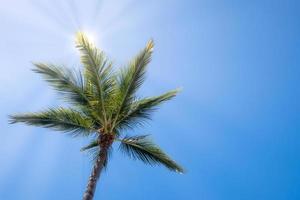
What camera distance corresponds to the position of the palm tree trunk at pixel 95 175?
12809 mm

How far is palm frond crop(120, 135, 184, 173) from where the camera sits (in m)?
14.6

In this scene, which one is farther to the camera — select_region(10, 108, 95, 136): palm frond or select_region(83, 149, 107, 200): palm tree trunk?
select_region(10, 108, 95, 136): palm frond

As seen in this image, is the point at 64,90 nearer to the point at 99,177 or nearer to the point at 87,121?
the point at 87,121

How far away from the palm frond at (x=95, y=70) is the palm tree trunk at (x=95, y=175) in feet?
4.55

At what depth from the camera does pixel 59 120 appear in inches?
562

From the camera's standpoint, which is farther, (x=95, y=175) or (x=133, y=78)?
(x=133, y=78)

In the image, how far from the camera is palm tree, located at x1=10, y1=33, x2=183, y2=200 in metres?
14.5

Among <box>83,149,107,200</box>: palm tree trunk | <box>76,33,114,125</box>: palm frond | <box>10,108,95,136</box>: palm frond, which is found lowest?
<box>83,149,107,200</box>: palm tree trunk

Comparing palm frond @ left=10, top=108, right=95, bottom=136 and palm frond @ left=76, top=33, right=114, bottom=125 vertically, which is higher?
palm frond @ left=76, top=33, right=114, bottom=125

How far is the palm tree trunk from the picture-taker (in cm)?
1281

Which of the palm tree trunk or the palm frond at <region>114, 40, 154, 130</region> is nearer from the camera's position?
the palm tree trunk

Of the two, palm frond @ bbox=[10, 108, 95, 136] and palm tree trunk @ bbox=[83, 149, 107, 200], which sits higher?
palm frond @ bbox=[10, 108, 95, 136]

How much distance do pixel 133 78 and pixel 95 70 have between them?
1.34 m

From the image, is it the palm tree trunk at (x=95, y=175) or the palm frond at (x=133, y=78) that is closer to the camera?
the palm tree trunk at (x=95, y=175)
